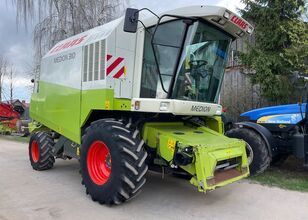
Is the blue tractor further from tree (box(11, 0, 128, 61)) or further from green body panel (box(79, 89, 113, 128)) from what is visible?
tree (box(11, 0, 128, 61))

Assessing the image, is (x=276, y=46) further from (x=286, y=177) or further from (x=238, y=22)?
(x=238, y=22)

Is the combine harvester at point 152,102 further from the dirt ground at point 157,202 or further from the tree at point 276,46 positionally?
the tree at point 276,46

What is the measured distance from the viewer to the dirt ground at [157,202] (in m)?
4.67

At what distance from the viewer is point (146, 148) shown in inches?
213

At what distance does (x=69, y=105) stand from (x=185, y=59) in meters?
2.57

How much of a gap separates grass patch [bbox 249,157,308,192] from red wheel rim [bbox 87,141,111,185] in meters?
2.95

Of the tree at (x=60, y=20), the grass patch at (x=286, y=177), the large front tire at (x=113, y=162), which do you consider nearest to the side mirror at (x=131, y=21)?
the large front tire at (x=113, y=162)

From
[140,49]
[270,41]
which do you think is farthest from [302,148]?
[270,41]

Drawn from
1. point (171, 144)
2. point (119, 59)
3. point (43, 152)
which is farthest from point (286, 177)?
point (43, 152)

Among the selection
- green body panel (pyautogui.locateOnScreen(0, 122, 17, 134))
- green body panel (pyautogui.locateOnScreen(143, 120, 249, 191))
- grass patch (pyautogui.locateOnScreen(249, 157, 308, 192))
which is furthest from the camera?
green body panel (pyautogui.locateOnScreen(0, 122, 17, 134))

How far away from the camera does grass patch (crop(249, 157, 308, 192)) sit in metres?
6.15

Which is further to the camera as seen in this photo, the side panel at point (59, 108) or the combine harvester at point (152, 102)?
the side panel at point (59, 108)

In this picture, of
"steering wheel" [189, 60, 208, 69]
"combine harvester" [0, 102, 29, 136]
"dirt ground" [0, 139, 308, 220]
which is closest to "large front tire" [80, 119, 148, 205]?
"dirt ground" [0, 139, 308, 220]

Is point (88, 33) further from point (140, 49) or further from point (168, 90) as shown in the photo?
point (168, 90)
